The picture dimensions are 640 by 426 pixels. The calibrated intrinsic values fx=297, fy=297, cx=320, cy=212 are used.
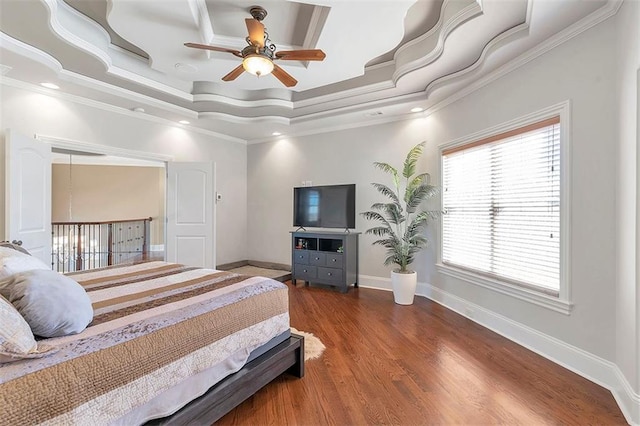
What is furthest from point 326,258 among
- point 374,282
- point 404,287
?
point 404,287

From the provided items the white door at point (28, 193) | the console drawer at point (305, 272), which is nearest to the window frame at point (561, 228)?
the console drawer at point (305, 272)

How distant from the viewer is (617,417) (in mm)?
1800

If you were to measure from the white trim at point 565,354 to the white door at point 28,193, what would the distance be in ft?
15.9

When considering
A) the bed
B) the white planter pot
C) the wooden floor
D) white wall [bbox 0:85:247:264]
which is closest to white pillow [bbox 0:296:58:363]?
the bed

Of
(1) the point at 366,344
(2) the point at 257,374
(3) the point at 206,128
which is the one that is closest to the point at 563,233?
(1) the point at 366,344

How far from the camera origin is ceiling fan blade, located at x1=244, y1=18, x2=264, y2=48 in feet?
7.34

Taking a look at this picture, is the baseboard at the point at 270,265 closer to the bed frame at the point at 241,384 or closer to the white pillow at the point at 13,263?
the bed frame at the point at 241,384

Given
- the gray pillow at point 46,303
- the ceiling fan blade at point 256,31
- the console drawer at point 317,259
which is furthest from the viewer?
the console drawer at point 317,259

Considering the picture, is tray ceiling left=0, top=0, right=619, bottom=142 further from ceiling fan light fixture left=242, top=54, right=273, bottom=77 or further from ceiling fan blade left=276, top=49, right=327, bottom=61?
ceiling fan light fixture left=242, top=54, right=273, bottom=77

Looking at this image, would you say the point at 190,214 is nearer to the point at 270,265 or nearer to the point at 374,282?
the point at 270,265

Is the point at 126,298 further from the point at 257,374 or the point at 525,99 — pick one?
the point at 525,99

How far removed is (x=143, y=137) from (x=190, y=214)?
4.32 feet

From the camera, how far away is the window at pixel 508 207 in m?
2.56

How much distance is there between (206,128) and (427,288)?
4.42 metres
